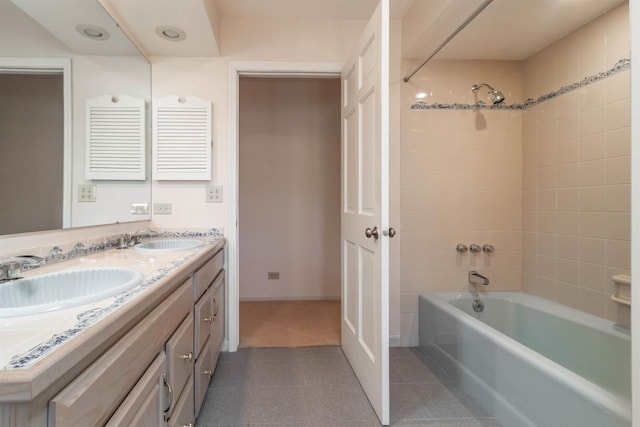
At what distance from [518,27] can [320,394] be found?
2.50m

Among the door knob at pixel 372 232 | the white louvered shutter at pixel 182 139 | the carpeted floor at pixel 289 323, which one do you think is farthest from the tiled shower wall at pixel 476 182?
the white louvered shutter at pixel 182 139

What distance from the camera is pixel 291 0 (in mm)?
1946

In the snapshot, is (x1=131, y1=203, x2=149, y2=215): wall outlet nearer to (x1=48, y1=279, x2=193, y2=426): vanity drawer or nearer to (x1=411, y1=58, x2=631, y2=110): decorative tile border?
(x1=48, y1=279, x2=193, y2=426): vanity drawer

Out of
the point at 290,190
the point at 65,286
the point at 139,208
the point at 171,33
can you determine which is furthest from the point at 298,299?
the point at 171,33

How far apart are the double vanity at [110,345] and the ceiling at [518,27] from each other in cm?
212

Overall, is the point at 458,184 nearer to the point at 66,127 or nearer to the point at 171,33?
the point at 171,33

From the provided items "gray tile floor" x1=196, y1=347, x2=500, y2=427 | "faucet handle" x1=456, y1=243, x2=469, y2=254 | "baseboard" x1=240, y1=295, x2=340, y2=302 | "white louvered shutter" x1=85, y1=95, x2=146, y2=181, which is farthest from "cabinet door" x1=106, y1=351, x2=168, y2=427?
"baseboard" x1=240, y1=295, x2=340, y2=302

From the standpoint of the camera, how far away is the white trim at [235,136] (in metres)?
2.09

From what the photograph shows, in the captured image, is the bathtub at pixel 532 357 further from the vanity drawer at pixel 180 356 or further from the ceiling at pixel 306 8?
the ceiling at pixel 306 8

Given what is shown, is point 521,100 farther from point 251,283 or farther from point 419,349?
point 251,283

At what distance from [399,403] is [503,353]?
1.88 feet

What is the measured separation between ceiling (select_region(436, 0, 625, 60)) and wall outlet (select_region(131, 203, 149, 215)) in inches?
85.6

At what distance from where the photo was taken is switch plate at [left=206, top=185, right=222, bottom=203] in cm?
208

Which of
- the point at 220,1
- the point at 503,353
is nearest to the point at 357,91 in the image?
the point at 220,1
